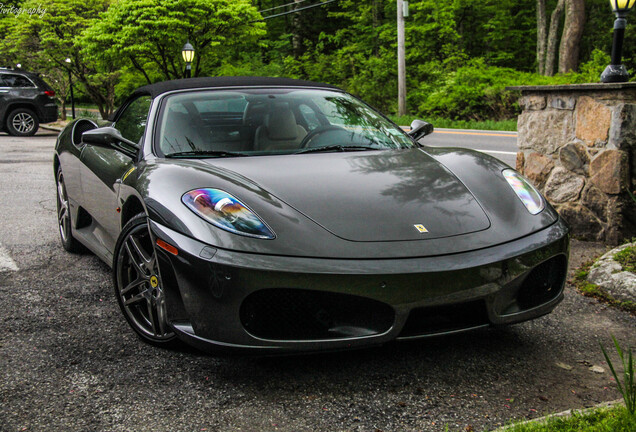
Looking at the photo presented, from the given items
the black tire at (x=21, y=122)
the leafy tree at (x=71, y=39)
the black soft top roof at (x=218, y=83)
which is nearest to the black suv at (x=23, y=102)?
the black tire at (x=21, y=122)

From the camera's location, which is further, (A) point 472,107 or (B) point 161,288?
(A) point 472,107

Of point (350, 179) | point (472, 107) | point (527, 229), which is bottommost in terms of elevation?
point (472, 107)

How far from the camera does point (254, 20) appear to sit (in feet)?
83.9

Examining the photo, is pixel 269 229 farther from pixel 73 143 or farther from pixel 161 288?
pixel 73 143

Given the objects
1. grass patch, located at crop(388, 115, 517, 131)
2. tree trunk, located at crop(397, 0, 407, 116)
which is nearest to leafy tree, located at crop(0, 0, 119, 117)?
tree trunk, located at crop(397, 0, 407, 116)

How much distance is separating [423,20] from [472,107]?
12490 mm

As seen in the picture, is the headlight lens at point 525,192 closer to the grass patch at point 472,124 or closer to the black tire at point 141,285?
the black tire at point 141,285

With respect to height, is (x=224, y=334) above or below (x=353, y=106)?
below

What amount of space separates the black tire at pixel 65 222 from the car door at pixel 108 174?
2.02 ft

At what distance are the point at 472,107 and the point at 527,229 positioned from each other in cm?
2056

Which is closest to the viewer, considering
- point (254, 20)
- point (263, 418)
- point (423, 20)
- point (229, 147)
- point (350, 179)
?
point (263, 418)

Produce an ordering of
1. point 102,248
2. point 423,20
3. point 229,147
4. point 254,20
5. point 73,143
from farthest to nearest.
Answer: point 423,20 → point 254,20 → point 73,143 → point 102,248 → point 229,147

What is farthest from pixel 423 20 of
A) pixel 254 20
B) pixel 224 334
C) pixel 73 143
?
pixel 224 334

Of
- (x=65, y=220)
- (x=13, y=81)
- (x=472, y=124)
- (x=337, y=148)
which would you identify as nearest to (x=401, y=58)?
(x=472, y=124)
